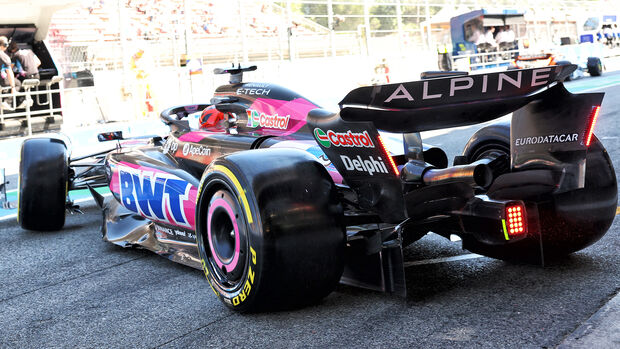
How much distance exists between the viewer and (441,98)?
120 inches

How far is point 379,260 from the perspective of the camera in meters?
3.37

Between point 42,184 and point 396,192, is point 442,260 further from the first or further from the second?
point 42,184

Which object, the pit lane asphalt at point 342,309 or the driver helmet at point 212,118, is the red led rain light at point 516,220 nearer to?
the pit lane asphalt at point 342,309

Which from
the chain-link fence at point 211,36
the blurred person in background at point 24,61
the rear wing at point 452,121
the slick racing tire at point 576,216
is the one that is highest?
the chain-link fence at point 211,36

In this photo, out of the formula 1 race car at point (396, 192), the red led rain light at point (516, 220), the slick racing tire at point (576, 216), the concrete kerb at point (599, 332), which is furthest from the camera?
the slick racing tire at point (576, 216)

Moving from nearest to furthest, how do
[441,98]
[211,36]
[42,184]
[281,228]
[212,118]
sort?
1. [441,98]
2. [281,228]
3. [212,118]
4. [42,184]
5. [211,36]

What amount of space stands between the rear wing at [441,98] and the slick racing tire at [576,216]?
719mm

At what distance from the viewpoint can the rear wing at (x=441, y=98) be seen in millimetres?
3002

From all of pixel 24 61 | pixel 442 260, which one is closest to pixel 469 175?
pixel 442 260

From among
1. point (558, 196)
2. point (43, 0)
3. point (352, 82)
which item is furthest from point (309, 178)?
point (352, 82)

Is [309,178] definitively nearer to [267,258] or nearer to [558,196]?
[267,258]

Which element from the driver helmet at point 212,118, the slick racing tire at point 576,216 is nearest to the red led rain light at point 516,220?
the slick racing tire at point 576,216

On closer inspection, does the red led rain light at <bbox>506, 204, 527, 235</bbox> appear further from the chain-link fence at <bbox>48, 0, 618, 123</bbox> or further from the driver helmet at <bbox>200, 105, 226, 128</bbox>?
the chain-link fence at <bbox>48, 0, 618, 123</bbox>

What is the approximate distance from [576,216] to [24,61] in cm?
1488
